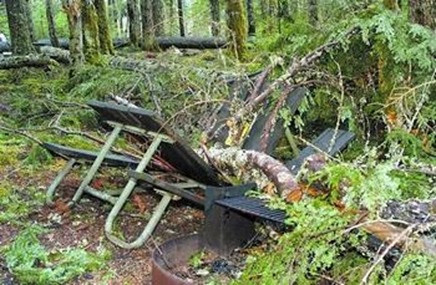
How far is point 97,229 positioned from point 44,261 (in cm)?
67

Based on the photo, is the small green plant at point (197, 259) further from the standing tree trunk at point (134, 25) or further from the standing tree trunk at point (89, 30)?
the standing tree trunk at point (134, 25)

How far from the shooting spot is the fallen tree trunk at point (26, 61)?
447 inches

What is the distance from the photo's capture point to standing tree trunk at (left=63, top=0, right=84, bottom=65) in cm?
886

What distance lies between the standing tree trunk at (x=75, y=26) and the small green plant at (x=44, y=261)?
519 cm

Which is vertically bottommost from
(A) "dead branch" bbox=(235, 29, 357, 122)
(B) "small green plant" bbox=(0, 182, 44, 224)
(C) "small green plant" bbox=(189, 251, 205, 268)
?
(B) "small green plant" bbox=(0, 182, 44, 224)

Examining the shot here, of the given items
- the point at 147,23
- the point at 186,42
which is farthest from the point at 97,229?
the point at 186,42

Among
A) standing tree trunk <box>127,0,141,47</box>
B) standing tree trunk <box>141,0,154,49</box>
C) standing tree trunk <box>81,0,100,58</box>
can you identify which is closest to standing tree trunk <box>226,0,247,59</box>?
standing tree trunk <box>81,0,100,58</box>

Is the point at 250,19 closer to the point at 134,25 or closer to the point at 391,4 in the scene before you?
the point at 134,25

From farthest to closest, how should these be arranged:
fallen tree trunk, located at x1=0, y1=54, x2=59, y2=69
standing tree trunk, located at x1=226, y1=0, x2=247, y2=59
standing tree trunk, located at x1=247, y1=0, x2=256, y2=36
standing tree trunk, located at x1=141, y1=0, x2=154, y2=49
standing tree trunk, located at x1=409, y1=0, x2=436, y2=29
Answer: standing tree trunk, located at x1=247, y1=0, x2=256, y2=36 → standing tree trunk, located at x1=141, y1=0, x2=154, y2=49 → fallen tree trunk, located at x1=0, y1=54, x2=59, y2=69 → standing tree trunk, located at x1=226, y1=0, x2=247, y2=59 → standing tree trunk, located at x1=409, y1=0, x2=436, y2=29

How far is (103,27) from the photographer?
1289 centimetres

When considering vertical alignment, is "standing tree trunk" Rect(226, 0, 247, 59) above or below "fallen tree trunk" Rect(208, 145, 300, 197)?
above

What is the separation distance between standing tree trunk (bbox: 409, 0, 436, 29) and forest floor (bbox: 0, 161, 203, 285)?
2.62 m

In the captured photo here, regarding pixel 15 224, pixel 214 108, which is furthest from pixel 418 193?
pixel 15 224

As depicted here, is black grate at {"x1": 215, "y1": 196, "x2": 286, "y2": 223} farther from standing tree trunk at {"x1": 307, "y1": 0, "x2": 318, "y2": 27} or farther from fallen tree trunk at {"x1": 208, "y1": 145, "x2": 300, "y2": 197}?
standing tree trunk at {"x1": 307, "y1": 0, "x2": 318, "y2": 27}
